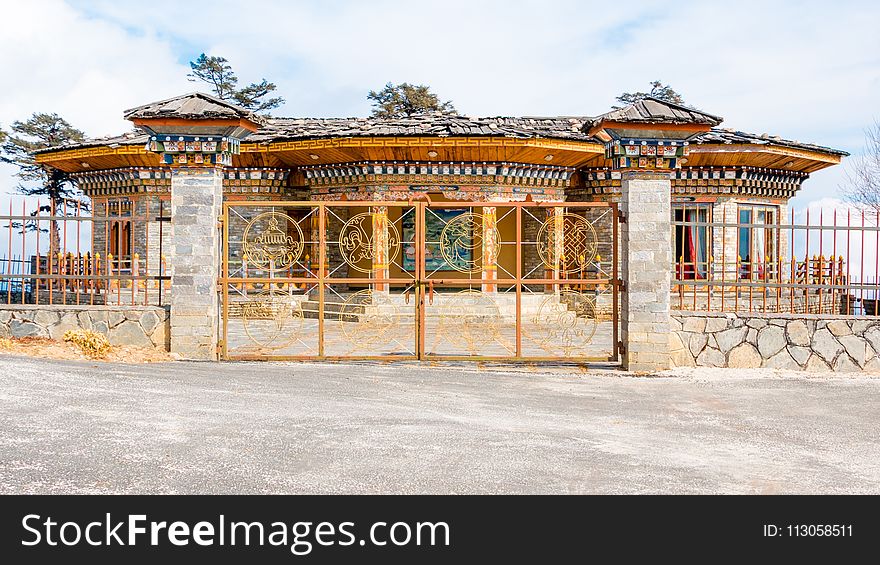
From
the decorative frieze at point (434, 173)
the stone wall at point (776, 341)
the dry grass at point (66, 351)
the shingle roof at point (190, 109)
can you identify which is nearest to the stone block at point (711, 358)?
the stone wall at point (776, 341)

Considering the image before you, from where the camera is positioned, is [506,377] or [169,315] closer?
[506,377]

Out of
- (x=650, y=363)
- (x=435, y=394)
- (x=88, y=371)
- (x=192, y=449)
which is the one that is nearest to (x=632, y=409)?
(x=435, y=394)

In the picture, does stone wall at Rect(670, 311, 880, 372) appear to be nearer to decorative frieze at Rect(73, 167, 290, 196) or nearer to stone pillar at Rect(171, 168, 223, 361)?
stone pillar at Rect(171, 168, 223, 361)

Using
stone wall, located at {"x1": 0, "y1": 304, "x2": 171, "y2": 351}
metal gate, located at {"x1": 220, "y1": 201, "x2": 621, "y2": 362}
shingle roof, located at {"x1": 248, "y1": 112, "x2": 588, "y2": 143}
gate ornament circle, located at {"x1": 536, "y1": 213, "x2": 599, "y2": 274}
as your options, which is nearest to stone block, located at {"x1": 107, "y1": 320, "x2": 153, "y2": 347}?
stone wall, located at {"x1": 0, "y1": 304, "x2": 171, "y2": 351}

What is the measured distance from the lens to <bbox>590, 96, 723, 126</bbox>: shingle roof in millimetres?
9602

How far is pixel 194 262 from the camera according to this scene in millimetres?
10000

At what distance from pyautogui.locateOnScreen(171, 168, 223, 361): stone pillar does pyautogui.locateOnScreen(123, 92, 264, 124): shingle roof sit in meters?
0.69

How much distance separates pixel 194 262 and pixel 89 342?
5.49 ft

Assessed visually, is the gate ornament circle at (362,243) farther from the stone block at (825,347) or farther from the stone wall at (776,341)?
the stone block at (825,347)

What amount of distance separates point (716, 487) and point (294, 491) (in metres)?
2.54

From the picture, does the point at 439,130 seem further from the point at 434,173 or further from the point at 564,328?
the point at 564,328

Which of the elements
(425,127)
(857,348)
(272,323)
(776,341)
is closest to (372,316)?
(272,323)
